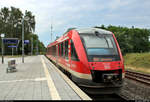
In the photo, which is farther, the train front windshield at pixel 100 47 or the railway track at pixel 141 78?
the railway track at pixel 141 78

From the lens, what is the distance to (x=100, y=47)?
21.4 ft

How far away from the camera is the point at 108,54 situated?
6.28m

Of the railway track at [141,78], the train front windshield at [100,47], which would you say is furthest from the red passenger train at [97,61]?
the railway track at [141,78]

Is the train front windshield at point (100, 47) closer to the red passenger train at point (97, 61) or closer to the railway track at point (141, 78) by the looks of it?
the red passenger train at point (97, 61)

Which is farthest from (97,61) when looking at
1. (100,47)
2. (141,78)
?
(141,78)

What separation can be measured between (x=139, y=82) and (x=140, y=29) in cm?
6047

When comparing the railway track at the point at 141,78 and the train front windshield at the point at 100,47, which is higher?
the train front windshield at the point at 100,47

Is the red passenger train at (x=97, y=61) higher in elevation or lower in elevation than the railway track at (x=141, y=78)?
higher

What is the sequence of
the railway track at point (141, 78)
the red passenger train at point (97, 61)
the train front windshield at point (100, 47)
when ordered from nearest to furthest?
the red passenger train at point (97, 61) → the train front windshield at point (100, 47) → the railway track at point (141, 78)

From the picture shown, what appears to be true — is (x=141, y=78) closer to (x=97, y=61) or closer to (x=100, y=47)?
(x=100, y=47)

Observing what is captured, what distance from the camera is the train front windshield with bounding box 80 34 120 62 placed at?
6.09 m

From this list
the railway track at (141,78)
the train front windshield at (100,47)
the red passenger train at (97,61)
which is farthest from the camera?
the railway track at (141,78)

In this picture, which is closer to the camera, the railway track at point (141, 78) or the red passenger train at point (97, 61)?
the red passenger train at point (97, 61)

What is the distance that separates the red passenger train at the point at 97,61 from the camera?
223 inches
